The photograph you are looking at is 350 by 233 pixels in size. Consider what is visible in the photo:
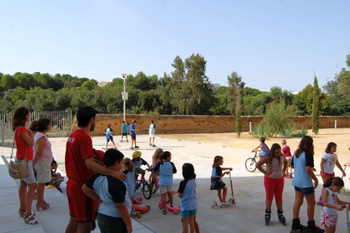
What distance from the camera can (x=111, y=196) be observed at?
8.75 feet

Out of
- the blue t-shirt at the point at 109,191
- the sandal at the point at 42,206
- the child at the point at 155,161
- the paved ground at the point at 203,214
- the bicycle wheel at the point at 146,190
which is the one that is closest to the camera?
the blue t-shirt at the point at 109,191

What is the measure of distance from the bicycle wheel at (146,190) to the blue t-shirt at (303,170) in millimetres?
3086

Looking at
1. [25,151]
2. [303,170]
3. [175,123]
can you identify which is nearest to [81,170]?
[25,151]

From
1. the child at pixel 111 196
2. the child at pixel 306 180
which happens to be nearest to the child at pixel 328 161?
the child at pixel 306 180

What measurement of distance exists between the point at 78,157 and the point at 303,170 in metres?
3.25

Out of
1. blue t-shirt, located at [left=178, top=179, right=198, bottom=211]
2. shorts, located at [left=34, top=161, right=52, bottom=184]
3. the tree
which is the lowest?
blue t-shirt, located at [left=178, top=179, right=198, bottom=211]

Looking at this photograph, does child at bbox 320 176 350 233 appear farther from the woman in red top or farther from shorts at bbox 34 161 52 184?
shorts at bbox 34 161 52 184

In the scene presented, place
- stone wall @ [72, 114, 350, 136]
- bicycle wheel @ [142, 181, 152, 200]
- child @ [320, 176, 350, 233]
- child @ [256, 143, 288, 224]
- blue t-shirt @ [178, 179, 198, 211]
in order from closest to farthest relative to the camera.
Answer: child @ [320, 176, 350, 233] → blue t-shirt @ [178, 179, 198, 211] → child @ [256, 143, 288, 224] → bicycle wheel @ [142, 181, 152, 200] → stone wall @ [72, 114, 350, 136]

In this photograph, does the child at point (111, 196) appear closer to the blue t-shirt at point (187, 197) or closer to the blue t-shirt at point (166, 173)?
the blue t-shirt at point (187, 197)

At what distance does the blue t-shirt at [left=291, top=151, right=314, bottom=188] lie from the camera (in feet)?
14.5

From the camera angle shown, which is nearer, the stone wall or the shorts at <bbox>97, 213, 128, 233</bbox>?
the shorts at <bbox>97, 213, 128, 233</bbox>

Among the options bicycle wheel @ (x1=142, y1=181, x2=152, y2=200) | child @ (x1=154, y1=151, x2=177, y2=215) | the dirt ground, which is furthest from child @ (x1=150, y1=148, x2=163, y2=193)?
the dirt ground

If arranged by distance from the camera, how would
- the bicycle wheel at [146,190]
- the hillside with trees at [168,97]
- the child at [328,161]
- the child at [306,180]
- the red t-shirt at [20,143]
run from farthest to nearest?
the hillside with trees at [168,97] → the bicycle wheel at [146,190] → the child at [328,161] → the child at [306,180] → the red t-shirt at [20,143]

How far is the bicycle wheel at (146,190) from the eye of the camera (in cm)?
641
